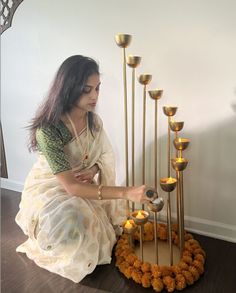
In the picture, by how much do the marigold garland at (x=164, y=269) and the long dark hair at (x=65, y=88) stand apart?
665 millimetres

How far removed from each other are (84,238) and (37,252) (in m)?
0.31

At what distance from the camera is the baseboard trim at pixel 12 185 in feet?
7.59

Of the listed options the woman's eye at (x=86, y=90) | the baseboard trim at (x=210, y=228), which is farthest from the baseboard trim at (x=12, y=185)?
the woman's eye at (x=86, y=90)

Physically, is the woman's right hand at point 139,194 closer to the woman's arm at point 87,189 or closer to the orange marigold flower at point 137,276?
the woman's arm at point 87,189

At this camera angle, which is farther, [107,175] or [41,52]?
[41,52]

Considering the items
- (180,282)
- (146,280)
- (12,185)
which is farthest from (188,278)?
(12,185)

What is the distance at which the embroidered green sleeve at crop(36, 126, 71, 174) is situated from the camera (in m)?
1.38

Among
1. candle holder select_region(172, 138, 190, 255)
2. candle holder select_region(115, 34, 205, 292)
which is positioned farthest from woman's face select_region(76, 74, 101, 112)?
candle holder select_region(172, 138, 190, 255)

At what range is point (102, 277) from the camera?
1404 millimetres

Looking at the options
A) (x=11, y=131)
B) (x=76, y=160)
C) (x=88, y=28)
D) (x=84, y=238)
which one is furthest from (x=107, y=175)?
(x=11, y=131)

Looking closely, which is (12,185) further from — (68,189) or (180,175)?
(180,175)

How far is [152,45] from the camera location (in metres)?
1.59

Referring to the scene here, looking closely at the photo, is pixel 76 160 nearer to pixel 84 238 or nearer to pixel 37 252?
pixel 84 238

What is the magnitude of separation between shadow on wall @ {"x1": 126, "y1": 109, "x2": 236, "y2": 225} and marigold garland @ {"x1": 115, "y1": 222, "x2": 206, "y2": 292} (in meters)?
0.23
